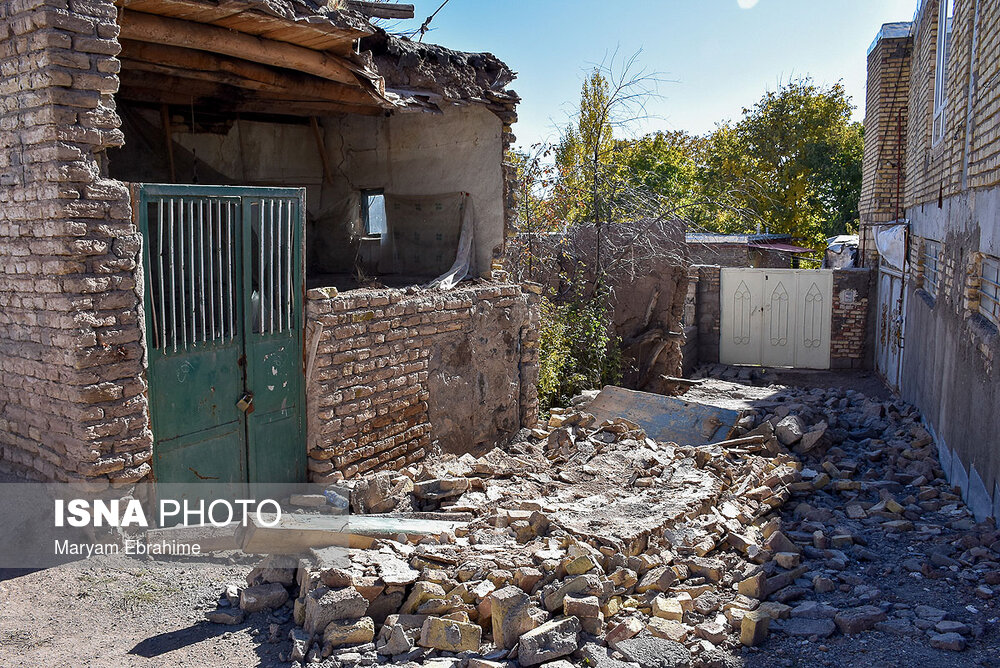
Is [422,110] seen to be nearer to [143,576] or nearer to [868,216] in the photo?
[143,576]

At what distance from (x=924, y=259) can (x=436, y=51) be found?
21.9ft

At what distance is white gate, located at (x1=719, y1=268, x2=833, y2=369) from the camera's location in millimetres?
13883

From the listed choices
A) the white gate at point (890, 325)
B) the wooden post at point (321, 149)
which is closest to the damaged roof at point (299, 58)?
the wooden post at point (321, 149)

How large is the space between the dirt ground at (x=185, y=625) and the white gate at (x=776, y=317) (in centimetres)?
996

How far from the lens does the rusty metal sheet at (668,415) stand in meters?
7.79

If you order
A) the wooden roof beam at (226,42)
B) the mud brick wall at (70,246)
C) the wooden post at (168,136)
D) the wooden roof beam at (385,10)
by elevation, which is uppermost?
the wooden roof beam at (385,10)

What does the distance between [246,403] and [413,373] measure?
1.61 meters

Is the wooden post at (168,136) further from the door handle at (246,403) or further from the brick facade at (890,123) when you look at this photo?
the brick facade at (890,123)

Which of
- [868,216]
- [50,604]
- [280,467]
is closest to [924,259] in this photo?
[868,216]

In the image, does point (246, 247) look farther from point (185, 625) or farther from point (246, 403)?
point (185, 625)

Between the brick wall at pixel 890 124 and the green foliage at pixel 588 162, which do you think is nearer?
the green foliage at pixel 588 162

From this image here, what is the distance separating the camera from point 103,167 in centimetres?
436

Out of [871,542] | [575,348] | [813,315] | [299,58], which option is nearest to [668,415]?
[575,348]

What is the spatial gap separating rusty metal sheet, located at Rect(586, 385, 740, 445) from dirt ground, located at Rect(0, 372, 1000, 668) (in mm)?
3278
